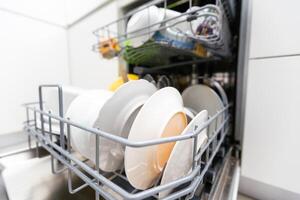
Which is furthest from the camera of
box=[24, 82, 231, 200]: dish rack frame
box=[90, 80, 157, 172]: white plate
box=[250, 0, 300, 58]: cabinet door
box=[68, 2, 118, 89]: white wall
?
box=[68, 2, 118, 89]: white wall

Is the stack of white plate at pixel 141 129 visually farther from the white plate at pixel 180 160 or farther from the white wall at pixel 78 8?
the white wall at pixel 78 8

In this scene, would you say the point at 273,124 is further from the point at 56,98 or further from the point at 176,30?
the point at 56,98

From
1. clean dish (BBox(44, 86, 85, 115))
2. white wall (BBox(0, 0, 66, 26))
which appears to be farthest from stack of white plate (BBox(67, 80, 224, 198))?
white wall (BBox(0, 0, 66, 26))

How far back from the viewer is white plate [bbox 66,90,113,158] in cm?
32

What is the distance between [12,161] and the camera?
1.66ft

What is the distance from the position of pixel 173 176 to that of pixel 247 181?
39 cm

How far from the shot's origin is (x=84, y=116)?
1.08 feet

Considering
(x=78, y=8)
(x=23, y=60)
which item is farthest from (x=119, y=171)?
(x=78, y=8)

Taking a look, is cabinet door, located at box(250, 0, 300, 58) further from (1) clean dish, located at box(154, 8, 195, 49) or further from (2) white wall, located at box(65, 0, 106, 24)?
(2) white wall, located at box(65, 0, 106, 24)

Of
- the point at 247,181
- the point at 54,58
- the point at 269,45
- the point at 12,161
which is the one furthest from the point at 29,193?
the point at 54,58

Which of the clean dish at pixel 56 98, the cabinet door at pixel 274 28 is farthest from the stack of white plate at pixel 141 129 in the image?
the cabinet door at pixel 274 28

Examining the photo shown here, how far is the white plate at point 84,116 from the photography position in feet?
1.05

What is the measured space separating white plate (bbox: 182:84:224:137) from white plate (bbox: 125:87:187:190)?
25 centimetres

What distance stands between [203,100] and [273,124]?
20cm
